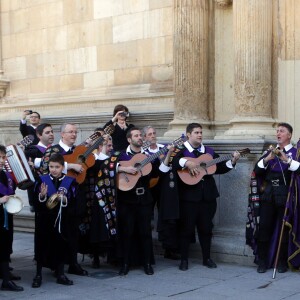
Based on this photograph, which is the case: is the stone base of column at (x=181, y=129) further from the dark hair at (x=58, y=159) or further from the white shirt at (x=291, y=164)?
the dark hair at (x=58, y=159)

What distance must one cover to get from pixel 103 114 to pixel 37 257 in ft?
13.0

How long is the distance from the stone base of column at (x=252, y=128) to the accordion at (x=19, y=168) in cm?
297

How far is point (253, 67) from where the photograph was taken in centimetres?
903

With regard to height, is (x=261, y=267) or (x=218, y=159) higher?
(x=218, y=159)

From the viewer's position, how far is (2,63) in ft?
43.4

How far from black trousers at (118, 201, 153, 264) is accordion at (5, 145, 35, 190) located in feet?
4.30

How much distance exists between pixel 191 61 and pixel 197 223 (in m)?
2.47

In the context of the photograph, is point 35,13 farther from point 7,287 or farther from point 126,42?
point 7,287

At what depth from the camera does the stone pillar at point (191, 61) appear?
31.9 feet

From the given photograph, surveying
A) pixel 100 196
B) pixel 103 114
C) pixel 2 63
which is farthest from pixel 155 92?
pixel 2 63

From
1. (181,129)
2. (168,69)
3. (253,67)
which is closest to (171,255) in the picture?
(181,129)

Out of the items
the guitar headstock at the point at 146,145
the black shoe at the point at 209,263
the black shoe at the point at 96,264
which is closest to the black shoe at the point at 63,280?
the black shoe at the point at 96,264

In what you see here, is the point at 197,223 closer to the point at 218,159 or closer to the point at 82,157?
the point at 218,159

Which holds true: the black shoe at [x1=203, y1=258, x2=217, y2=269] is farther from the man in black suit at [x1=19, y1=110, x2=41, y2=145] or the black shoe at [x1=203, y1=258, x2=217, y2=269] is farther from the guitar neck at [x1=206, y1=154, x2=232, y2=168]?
the man in black suit at [x1=19, y1=110, x2=41, y2=145]
